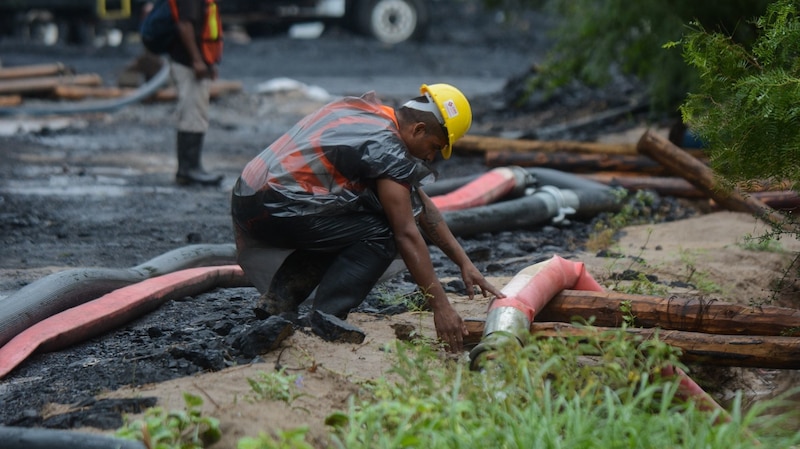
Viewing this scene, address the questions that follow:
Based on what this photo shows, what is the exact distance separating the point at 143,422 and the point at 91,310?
1741mm

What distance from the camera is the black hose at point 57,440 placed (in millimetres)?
3776

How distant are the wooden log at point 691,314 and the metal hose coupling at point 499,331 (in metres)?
0.44

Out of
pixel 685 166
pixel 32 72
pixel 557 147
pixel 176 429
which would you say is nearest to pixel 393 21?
pixel 32 72

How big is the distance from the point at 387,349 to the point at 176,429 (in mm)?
831

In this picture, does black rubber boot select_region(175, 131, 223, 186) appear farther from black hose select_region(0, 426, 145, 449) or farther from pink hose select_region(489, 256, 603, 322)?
black hose select_region(0, 426, 145, 449)

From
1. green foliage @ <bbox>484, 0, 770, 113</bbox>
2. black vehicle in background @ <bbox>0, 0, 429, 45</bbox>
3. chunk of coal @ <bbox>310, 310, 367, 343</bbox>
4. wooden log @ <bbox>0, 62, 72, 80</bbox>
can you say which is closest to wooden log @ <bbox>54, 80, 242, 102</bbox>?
wooden log @ <bbox>0, 62, 72, 80</bbox>

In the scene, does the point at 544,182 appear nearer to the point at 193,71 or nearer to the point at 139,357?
the point at 193,71

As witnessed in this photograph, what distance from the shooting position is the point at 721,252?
7.70m

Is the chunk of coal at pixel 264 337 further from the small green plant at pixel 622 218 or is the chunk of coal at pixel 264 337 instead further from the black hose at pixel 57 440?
the small green plant at pixel 622 218

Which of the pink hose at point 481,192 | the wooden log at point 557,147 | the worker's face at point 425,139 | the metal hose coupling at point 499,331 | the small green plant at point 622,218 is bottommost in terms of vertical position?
the wooden log at point 557,147

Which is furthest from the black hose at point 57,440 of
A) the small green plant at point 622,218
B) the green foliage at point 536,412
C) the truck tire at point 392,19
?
the truck tire at point 392,19

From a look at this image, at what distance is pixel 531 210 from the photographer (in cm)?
847

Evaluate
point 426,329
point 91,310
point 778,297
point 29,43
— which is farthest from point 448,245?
point 29,43

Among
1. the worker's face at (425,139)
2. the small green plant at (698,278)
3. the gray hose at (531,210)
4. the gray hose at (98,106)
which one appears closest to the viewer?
the worker's face at (425,139)
